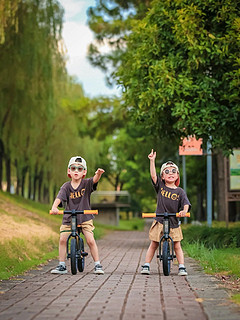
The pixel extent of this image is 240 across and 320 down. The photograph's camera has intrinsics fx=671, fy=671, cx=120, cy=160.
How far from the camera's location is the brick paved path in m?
6.40

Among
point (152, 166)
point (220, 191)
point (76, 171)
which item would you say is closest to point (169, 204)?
point (152, 166)

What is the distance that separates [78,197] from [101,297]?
317 cm

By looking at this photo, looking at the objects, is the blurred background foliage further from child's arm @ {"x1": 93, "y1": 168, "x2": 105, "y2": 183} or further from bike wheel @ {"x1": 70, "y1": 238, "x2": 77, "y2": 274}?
bike wheel @ {"x1": 70, "y1": 238, "x2": 77, "y2": 274}

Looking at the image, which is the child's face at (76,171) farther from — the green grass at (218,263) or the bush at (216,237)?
the bush at (216,237)

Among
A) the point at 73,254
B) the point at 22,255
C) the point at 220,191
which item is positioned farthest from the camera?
the point at 220,191

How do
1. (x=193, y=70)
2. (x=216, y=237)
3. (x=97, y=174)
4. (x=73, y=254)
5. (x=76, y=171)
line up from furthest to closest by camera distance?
(x=216, y=237), (x=193, y=70), (x=76, y=171), (x=97, y=174), (x=73, y=254)

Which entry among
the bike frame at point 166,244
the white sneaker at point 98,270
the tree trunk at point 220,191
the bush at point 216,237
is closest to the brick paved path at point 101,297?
the white sneaker at point 98,270

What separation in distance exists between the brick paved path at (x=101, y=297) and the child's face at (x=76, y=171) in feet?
5.06

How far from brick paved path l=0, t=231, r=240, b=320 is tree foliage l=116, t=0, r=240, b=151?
604cm

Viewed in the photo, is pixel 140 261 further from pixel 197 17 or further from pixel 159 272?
pixel 197 17

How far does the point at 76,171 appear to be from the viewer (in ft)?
35.1

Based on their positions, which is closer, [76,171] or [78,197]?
[78,197]

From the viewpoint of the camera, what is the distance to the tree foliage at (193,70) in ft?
52.3

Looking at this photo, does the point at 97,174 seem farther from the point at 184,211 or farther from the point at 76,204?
the point at 184,211
